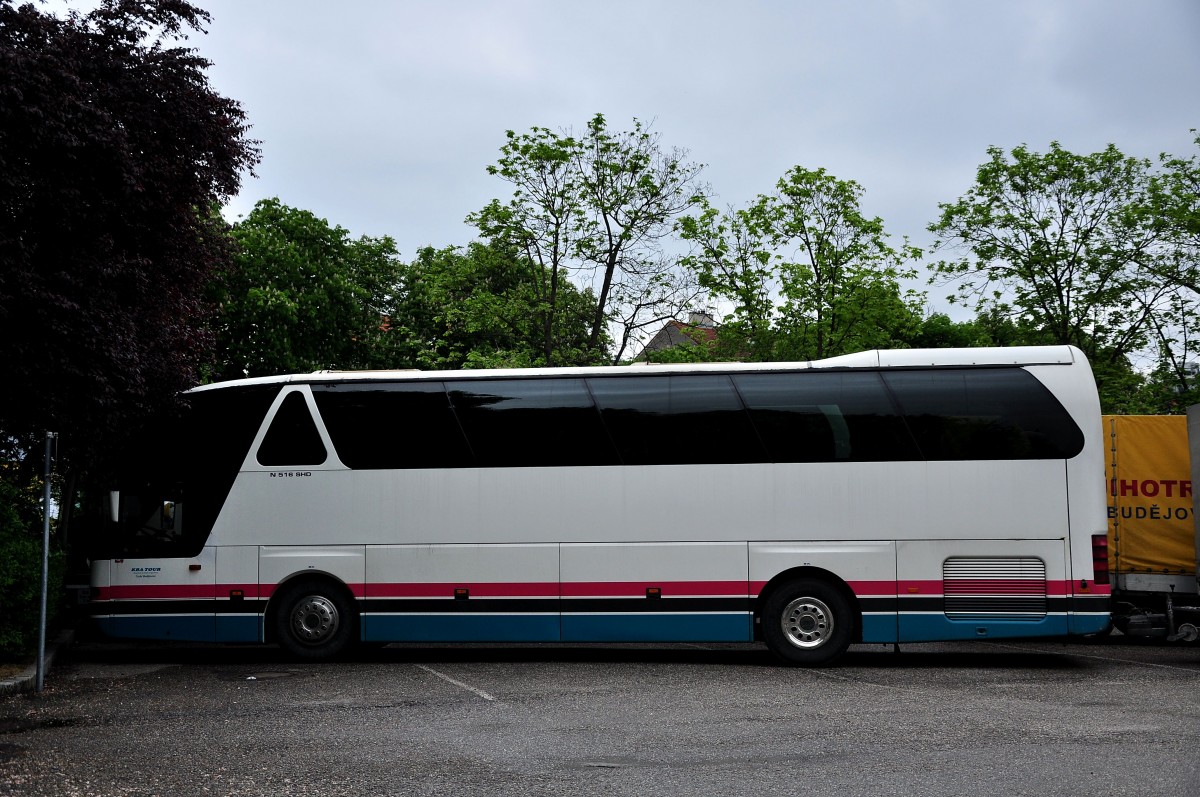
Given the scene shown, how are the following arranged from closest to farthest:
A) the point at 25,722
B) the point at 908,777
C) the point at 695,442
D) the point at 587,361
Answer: the point at 908,777
the point at 25,722
the point at 695,442
the point at 587,361

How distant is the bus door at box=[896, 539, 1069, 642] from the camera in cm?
A: 1244

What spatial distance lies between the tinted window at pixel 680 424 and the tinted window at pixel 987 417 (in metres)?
1.76

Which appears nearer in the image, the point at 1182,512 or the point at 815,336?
the point at 1182,512

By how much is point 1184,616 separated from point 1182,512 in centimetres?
129

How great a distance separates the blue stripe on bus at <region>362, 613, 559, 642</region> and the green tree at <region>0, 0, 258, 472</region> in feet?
11.6

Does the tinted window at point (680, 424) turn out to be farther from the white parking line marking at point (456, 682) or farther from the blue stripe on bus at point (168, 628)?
the blue stripe on bus at point (168, 628)

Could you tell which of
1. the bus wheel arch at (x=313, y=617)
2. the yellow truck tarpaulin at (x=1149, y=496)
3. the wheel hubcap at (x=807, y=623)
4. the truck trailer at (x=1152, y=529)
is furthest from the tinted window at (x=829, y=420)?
the bus wheel arch at (x=313, y=617)

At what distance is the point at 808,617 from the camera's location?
1273 centimetres

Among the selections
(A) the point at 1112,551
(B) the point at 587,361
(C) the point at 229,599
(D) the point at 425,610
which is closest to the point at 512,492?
(D) the point at 425,610

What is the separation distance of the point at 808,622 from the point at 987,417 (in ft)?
9.58

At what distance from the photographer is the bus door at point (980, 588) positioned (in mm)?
12438

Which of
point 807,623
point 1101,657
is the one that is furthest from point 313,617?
point 1101,657

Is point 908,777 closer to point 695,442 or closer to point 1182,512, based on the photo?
point 695,442

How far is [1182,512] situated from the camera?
15.0 metres
